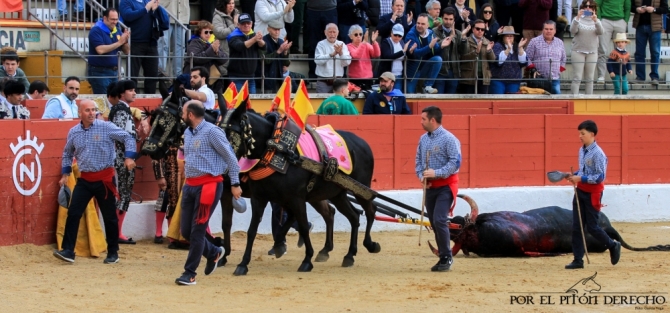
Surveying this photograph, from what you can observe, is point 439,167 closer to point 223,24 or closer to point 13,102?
point 13,102

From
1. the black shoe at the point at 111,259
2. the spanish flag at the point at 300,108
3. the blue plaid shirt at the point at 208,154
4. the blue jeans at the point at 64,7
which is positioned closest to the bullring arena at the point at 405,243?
the black shoe at the point at 111,259

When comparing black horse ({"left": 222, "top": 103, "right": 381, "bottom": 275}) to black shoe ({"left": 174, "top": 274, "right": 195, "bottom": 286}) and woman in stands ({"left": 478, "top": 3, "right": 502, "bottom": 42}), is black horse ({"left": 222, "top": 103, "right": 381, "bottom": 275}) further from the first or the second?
woman in stands ({"left": 478, "top": 3, "right": 502, "bottom": 42})

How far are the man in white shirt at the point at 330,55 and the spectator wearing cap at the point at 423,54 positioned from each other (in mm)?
1137

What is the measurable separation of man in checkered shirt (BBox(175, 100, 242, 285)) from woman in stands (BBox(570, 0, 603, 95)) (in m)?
10.3

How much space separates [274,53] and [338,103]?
172 centimetres

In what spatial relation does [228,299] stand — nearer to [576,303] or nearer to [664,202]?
[576,303]

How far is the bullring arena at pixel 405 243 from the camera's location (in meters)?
9.81

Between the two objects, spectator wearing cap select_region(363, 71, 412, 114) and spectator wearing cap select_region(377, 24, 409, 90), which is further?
spectator wearing cap select_region(377, 24, 409, 90)

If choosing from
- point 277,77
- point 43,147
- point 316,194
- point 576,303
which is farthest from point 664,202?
point 43,147

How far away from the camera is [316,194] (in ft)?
40.2

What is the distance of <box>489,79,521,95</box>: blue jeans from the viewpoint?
1886cm

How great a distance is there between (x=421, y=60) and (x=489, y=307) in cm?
875

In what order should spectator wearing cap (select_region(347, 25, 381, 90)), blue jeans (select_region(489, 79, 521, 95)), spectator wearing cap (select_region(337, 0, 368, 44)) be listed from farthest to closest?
blue jeans (select_region(489, 79, 521, 95)) < spectator wearing cap (select_region(337, 0, 368, 44)) < spectator wearing cap (select_region(347, 25, 381, 90))

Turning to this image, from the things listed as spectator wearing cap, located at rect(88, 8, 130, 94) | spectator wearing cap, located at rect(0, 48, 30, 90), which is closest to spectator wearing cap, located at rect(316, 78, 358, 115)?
spectator wearing cap, located at rect(88, 8, 130, 94)
